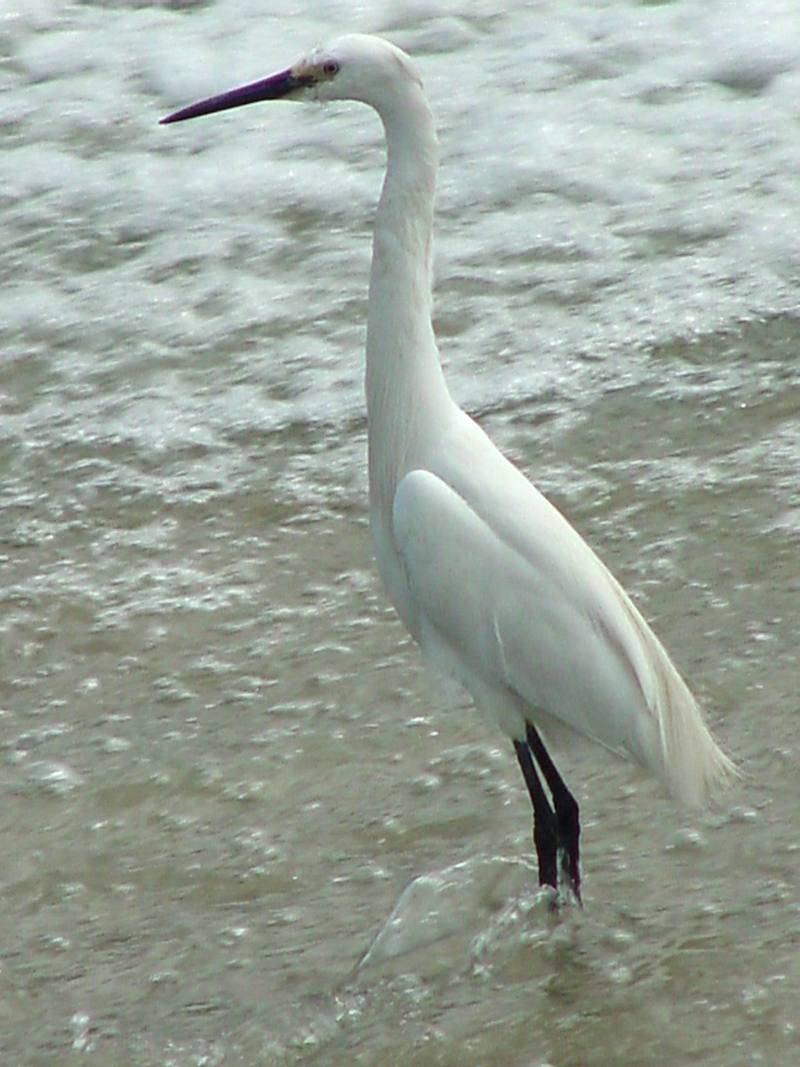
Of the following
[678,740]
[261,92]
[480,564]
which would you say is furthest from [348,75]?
[678,740]

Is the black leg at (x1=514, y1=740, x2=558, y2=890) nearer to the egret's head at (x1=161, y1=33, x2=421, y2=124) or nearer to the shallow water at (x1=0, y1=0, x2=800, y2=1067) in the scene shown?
the shallow water at (x1=0, y1=0, x2=800, y2=1067)

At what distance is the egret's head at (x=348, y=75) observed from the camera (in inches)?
104

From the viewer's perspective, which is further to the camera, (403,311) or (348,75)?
(403,311)

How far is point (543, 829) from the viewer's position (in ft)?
9.15

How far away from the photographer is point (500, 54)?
6.45 meters

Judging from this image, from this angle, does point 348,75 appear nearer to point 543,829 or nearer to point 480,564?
point 480,564

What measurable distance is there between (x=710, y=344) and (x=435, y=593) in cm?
194

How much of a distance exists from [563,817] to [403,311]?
76 cm

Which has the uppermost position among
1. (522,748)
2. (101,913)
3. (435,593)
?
(435,593)

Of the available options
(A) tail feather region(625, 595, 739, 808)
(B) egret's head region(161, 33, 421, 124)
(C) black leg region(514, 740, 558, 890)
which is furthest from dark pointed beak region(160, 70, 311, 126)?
(C) black leg region(514, 740, 558, 890)

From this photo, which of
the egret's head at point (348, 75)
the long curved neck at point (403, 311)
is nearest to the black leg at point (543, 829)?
the long curved neck at point (403, 311)

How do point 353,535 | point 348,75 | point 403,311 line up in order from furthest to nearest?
point 353,535 → point 403,311 → point 348,75

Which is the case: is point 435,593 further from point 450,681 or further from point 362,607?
point 362,607

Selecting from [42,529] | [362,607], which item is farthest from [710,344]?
[42,529]
